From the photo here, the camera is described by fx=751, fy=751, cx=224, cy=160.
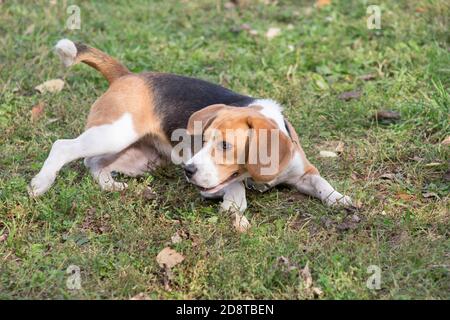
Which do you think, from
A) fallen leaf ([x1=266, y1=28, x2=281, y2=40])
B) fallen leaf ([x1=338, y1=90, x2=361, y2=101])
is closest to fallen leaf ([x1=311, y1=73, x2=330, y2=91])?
fallen leaf ([x1=338, y1=90, x2=361, y2=101])

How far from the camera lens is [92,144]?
19.1ft

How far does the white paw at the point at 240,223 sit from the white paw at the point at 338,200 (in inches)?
25.7

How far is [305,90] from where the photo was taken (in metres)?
7.54

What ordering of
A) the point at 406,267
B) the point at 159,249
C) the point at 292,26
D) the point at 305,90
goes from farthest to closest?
the point at 292,26
the point at 305,90
the point at 159,249
the point at 406,267

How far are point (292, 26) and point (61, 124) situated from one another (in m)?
3.35

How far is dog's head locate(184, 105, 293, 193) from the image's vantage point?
5059 millimetres

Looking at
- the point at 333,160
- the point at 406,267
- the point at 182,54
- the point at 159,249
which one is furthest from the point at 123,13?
the point at 406,267

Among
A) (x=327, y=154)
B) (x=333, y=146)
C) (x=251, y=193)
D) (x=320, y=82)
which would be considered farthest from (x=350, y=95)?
(x=251, y=193)

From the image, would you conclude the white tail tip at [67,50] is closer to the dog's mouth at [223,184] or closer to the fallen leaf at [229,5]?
the dog's mouth at [223,184]

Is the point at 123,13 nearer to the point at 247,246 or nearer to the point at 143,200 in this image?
the point at 143,200

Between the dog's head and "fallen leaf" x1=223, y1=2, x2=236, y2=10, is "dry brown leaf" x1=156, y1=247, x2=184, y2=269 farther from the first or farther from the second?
"fallen leaf" x1=223, y1=2, x2=236, y2=10

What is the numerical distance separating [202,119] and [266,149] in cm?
58

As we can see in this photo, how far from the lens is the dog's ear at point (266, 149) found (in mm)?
5063

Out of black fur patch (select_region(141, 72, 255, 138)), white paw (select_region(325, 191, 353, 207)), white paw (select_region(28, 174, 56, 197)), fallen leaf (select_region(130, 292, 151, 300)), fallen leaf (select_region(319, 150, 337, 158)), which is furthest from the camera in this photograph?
fallen leaf (select_region(319, 150, 337, 158))
